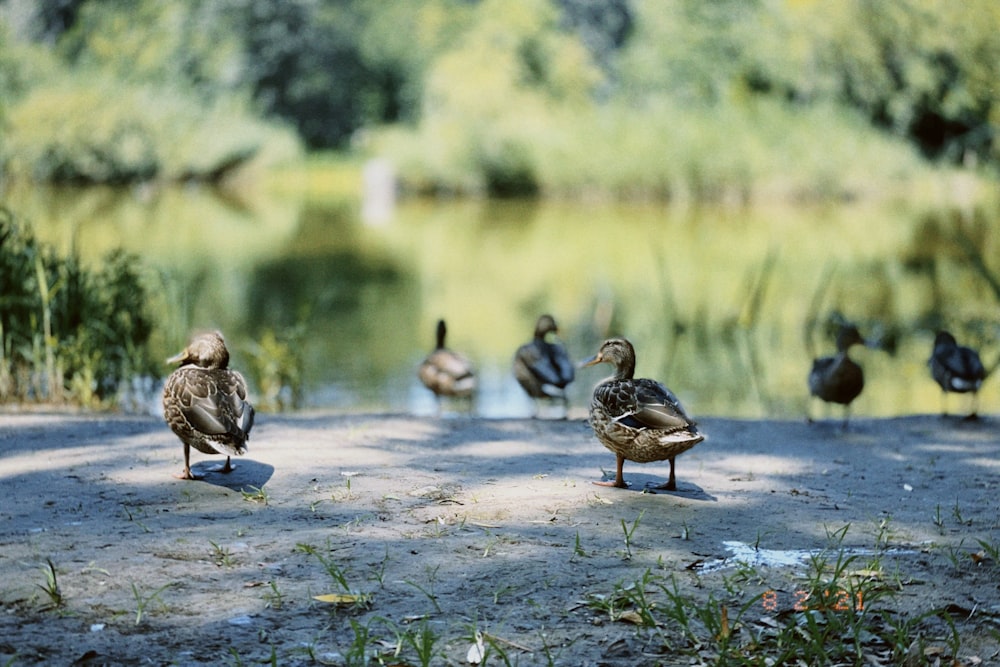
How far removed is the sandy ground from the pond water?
4.04 m

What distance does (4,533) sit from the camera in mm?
4613

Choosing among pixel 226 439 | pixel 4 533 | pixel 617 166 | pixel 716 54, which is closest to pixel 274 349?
pixel 226 439

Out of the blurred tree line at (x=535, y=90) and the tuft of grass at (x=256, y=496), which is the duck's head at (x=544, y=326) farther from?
the blurred tree line at (x=535, y=90)

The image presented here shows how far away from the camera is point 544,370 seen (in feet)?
30.3

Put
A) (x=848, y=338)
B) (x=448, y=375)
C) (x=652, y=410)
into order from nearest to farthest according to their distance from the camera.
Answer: (x=652, y=410), (x=848, y=338), (x=448, y=375)

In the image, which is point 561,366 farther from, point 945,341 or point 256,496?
point 256,496

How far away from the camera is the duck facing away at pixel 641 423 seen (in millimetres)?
5219

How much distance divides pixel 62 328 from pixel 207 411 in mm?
5075

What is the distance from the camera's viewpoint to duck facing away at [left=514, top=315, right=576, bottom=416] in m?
9.21

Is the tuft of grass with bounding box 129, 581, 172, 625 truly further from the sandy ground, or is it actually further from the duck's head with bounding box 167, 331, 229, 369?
the duck's head with bounding box 167, 331, 229, 369

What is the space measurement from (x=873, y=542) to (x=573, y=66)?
54874 millimetres

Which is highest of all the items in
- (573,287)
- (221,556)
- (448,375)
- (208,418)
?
(573,287)

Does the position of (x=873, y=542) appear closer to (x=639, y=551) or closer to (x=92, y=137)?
(x=639, y=551)

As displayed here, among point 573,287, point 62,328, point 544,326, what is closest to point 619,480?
point 544,326
